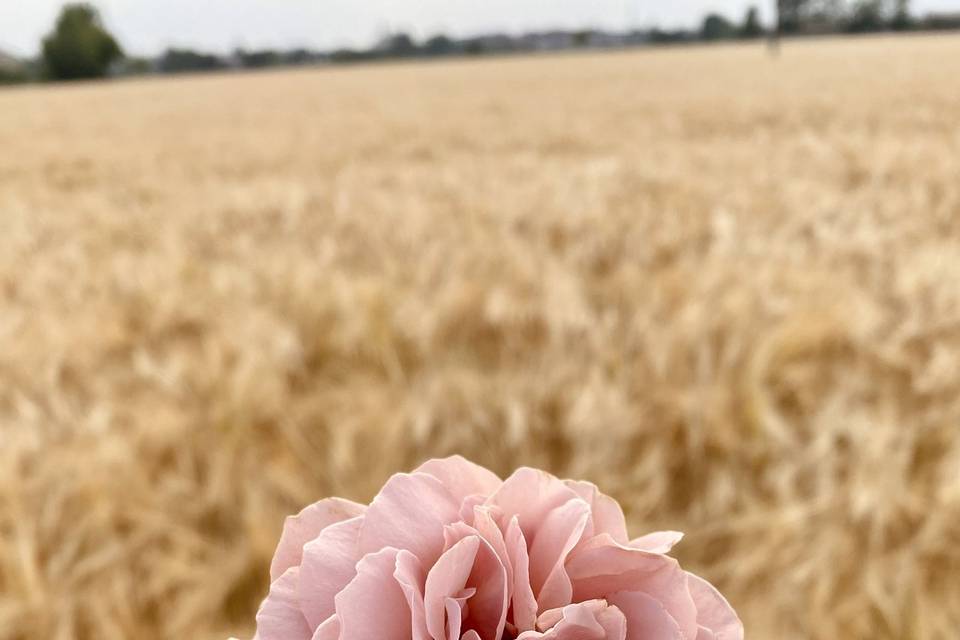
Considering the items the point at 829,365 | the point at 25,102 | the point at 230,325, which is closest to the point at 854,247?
the point at 829,365

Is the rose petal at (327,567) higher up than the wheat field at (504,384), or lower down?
higher up

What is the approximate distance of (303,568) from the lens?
0.66 ft

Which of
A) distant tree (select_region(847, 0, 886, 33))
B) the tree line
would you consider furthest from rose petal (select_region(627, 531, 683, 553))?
distant tree (select_region(847, 0, 886, 33))

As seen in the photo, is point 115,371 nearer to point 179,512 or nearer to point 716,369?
point 179,512

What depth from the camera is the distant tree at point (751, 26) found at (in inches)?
1561

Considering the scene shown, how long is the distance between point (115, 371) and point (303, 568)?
140 centimetres

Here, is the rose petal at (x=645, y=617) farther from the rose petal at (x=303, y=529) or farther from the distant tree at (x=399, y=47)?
the distant tree at (x=399, y=47)

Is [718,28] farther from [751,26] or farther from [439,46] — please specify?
[439,46]

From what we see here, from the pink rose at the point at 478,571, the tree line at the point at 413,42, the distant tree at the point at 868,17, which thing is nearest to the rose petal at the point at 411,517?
the pink rose at the point at 478,571

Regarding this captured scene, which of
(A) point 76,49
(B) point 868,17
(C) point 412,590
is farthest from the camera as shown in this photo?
(B) point 868,17

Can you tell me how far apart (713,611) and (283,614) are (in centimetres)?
11

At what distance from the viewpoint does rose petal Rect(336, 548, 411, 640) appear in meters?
0.19

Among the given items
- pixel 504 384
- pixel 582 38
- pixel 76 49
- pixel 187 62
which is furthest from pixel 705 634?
pixel 582 38

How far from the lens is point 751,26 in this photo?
139ft
